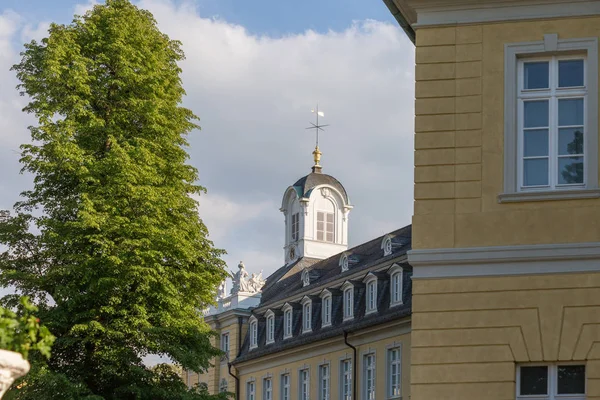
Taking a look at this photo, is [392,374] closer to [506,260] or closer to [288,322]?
[288,322]

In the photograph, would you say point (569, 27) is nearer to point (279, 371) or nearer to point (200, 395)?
point (200, 395)

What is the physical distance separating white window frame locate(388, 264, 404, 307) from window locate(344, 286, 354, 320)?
3.26 m

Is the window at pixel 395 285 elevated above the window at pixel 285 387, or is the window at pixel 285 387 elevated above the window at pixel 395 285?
the window at pixel 395 285

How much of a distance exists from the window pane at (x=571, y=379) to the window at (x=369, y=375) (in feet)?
117

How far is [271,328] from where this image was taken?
61594mm

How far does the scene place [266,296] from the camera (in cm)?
6756

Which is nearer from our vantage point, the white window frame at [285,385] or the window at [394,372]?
the window at [394,372]

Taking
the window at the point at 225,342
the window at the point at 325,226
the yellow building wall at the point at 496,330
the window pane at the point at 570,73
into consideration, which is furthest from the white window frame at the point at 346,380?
the window pane at the point at 570,73

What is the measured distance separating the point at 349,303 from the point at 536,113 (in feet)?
127

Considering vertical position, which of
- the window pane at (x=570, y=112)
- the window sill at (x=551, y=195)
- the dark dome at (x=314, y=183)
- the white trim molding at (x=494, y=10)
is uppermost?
the dark dome at (x=314, y=183)

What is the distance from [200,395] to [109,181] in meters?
5.34

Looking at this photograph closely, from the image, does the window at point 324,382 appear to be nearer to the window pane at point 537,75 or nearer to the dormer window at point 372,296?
the dormer window at point 372,296

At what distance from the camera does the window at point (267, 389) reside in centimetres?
6027

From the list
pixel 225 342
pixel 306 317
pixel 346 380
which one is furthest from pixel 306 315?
Result: pixel 225 342
